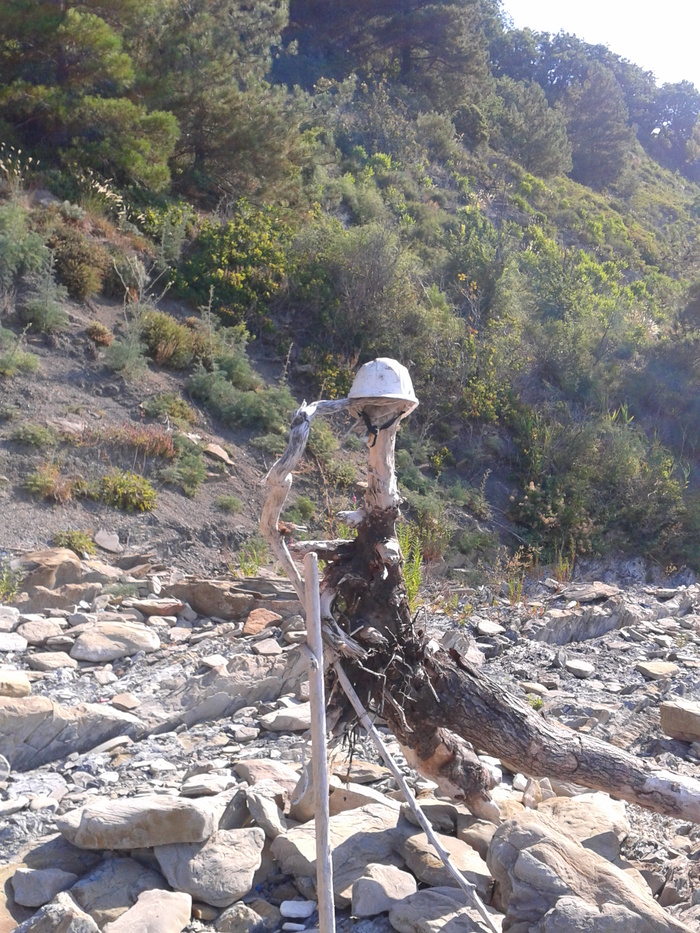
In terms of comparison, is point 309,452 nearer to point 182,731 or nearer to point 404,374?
point 182,731

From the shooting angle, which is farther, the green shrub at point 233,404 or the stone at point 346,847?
the green shrub at point 233,404

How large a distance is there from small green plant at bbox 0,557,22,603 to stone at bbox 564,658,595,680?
13.2 ft

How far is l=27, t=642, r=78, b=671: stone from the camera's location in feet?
16.4

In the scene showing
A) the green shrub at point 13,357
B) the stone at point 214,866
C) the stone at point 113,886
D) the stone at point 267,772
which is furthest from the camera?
the green shrub at point 13,357

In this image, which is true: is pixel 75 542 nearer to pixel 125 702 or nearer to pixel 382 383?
pixel 125 702

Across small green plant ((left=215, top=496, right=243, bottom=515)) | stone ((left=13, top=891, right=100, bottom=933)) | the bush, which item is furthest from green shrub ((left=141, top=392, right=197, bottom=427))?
stone ((left=13, top=891, right=100, bottom=933))

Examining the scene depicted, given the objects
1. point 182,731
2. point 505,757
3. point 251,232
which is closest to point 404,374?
point 505,757

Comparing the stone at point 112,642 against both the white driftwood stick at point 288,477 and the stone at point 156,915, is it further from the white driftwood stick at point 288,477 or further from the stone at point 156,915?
the white driftwood stick at point 288,477

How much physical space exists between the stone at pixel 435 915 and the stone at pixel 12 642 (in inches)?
135

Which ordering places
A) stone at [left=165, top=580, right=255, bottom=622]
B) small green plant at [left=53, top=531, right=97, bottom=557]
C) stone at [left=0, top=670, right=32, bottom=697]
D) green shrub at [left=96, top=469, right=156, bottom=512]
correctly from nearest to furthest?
stone at [left=0, top=670, right=32, bottom=697], stone at [left=165, top=580, right=255, bottom=622], small green plant at [left=53, top=531, right=97, bottom=557], green shrub at [left=96, top=469, right=156, bottom=512]

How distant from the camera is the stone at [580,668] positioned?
19.1 feet

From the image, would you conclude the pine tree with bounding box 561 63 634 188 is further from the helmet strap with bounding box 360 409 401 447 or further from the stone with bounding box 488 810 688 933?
the stone with bounding box 488 810 688 933

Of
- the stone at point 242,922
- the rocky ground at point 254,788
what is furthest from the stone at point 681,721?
the stone at point 242,922

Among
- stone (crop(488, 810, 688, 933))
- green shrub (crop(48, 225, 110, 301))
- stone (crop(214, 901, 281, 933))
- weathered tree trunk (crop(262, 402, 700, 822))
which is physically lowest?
stone (crop(214, 901, 281, 933))
